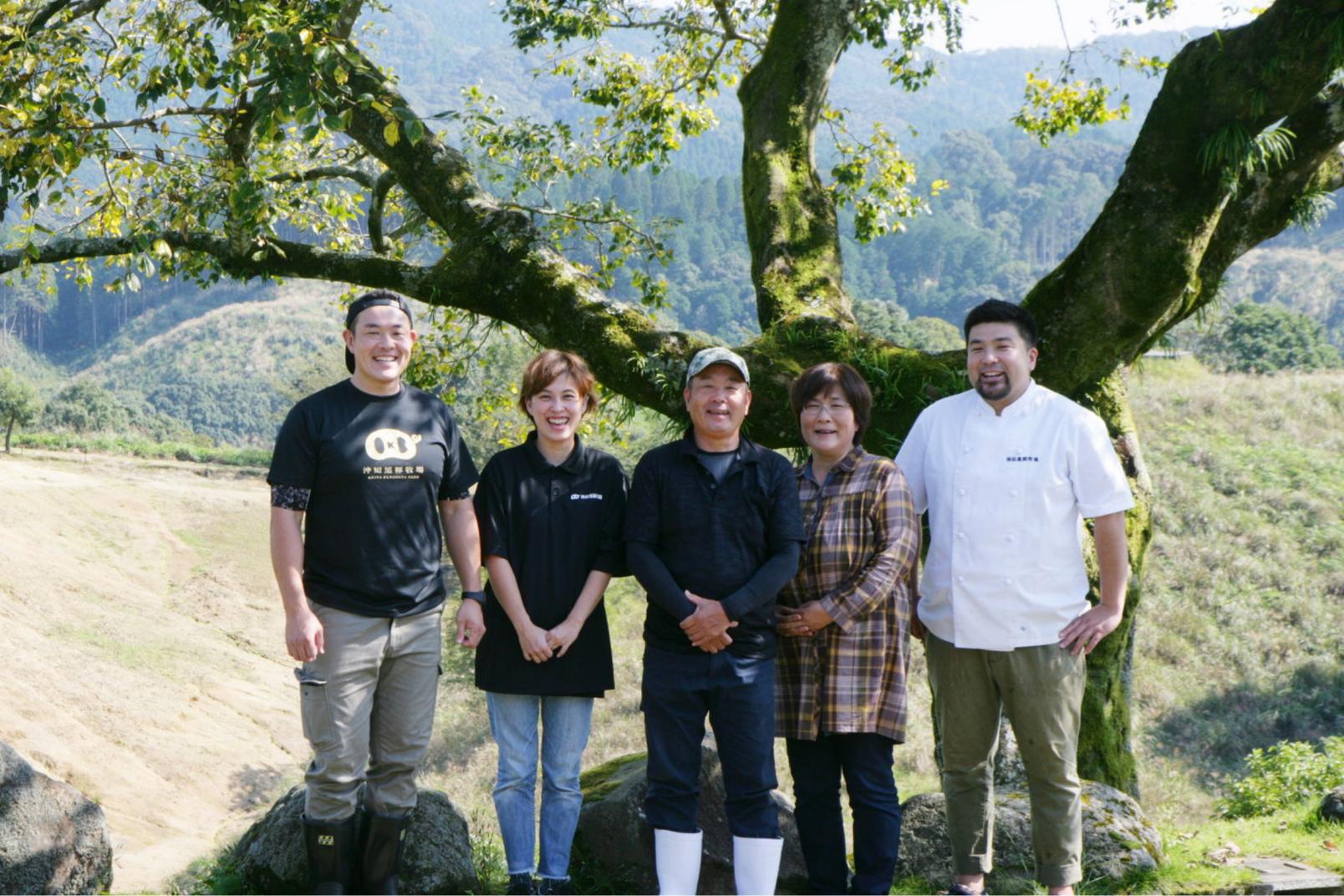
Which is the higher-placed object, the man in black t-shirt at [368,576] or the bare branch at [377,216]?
the bare branch at [377,216]

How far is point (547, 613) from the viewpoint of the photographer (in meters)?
4.06

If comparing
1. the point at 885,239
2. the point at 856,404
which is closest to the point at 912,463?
the point at 856,404

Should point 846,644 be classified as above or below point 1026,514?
below

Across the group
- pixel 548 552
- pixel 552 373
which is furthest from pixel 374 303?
pixel 548 552

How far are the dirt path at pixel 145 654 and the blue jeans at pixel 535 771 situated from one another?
24.9ft

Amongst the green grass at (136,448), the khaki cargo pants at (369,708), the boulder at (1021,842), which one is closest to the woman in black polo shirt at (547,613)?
the khaki cargo pants at (369,708)

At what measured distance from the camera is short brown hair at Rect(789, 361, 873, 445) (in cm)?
404

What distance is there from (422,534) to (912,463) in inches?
69.4

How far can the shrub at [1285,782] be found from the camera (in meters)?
8.74

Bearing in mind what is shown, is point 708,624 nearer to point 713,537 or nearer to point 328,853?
point 713,537

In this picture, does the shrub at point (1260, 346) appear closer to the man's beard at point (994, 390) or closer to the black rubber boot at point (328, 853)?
the man's beard at point (994, 390)

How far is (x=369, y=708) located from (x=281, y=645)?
27361mm

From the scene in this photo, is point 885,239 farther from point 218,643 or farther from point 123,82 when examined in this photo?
point 123,82

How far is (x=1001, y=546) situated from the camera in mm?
3930
